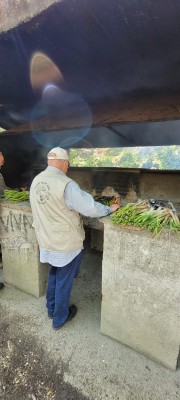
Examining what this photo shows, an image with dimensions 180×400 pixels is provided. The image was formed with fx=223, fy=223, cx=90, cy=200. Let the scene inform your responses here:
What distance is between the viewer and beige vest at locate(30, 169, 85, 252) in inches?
98.3

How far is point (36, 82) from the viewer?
3941 mm

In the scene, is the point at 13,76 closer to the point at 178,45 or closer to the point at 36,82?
the point at 36,82

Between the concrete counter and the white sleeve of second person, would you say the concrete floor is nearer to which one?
the concrete counter

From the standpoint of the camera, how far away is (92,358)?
2.63 metres

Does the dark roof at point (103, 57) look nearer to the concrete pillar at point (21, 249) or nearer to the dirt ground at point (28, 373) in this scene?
the concrete pillar at point (21, 249)

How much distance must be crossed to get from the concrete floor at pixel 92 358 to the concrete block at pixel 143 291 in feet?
0.57

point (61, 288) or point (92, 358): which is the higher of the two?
point (61, 288)

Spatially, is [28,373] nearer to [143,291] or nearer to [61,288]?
[61,288]

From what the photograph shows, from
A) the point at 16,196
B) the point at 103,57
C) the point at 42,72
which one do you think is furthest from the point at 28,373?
the point at 42,72

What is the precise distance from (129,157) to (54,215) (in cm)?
2891

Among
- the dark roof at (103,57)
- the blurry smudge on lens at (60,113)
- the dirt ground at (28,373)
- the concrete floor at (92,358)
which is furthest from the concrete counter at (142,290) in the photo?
the blurry smudge on lens at (60,113)

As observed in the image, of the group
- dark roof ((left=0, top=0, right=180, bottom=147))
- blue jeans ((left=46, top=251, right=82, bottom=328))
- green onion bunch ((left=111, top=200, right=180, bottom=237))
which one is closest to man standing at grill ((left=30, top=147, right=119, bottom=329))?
blue jeans ((left=46, top=251, right=82, bottom=328))

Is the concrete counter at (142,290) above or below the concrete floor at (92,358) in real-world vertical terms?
above

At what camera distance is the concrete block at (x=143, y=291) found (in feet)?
7.54
